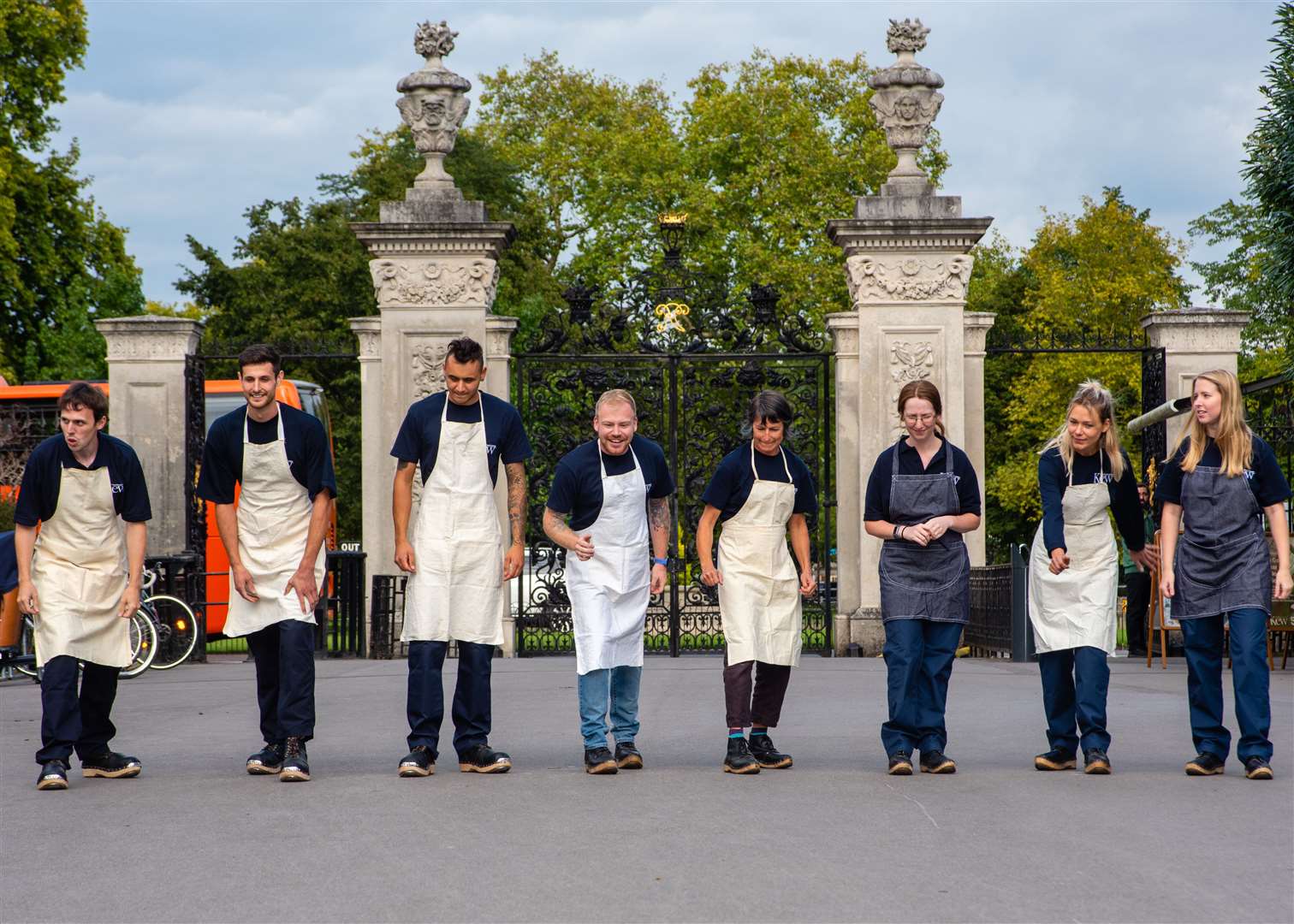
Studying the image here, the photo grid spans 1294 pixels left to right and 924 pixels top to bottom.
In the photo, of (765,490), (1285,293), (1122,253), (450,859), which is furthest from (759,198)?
(450,859)

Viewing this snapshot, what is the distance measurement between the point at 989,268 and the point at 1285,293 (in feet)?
101

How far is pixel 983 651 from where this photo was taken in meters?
15.5

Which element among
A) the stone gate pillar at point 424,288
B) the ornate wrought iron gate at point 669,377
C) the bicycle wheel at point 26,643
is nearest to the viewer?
the bicycle wheel at point 26,643

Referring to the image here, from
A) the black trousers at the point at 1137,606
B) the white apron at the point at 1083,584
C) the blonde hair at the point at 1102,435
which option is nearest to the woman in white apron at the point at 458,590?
the white apron at the point at 1083,584

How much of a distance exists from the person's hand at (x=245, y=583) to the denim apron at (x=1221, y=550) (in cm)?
428

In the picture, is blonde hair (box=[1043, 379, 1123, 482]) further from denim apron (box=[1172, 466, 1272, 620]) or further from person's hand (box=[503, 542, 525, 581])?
person's hand (box=[503, 542, 525, 581])

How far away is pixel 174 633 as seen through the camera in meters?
15.0

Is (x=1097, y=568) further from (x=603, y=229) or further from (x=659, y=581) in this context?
(x=603, y=229)

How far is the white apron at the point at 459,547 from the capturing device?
7.42m

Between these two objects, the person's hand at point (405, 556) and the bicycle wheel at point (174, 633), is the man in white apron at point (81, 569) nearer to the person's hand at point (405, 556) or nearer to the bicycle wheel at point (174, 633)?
the person's hand at point (405, 556)

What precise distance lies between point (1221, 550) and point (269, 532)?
440 centimetres

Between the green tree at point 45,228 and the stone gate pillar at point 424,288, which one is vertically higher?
the green tree at point 45,228

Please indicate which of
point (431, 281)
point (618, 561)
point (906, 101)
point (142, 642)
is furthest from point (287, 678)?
point (906, 101)

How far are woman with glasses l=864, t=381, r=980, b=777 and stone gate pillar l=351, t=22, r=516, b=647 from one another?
7698 mm
